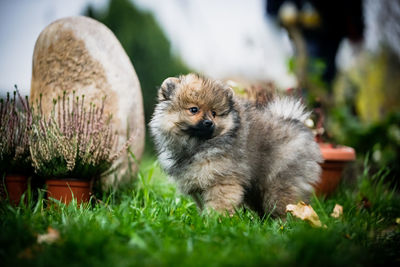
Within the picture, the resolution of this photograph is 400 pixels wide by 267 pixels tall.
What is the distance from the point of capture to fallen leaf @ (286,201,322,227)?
9.01 feet

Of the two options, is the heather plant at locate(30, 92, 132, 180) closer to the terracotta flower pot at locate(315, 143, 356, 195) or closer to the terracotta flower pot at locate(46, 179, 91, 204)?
the terracotta flower pot at locate(46, 179, 91, 204)

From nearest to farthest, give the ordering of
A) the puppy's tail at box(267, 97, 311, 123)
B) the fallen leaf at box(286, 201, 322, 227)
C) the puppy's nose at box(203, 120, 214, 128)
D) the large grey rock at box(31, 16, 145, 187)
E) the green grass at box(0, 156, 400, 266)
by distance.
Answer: the green grass at box(0, 156, 400, 266), the fallen leaf at box(286, 201, 322, 227), the puppy's nose at box(203, 120, 214, 128), the puppy's tail at box(267, 97, 311, 123), the large grey rock at box(31, 16, 145, 187)

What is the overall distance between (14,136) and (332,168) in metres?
3.57

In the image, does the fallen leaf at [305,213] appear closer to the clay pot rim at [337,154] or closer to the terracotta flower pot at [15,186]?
the clay pot rim at [337,154]

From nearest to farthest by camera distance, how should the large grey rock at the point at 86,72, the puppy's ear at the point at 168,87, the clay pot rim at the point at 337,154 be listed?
the puppy's ear at the point at 168,87, the large grey rock at the point at 86,72, the clay pot rim at the point at 337,154

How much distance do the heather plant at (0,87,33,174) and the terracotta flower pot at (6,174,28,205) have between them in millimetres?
87

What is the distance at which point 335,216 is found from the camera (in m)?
3.26

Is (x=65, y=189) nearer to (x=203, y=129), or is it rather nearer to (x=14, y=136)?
(x=14, y=136)

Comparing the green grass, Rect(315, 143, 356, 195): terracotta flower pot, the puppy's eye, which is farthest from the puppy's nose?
Rect(315, 143, 356, 195): terracotta flower pot

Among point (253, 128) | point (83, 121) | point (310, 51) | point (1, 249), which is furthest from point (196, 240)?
point (310, 51)

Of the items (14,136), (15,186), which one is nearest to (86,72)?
(14,136)

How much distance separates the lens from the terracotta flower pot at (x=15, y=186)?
322cm

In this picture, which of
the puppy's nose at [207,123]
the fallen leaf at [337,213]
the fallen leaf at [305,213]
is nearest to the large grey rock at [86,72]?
the puppy's nose at [207,123]

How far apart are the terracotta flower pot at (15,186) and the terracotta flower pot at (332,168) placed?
328 cm
